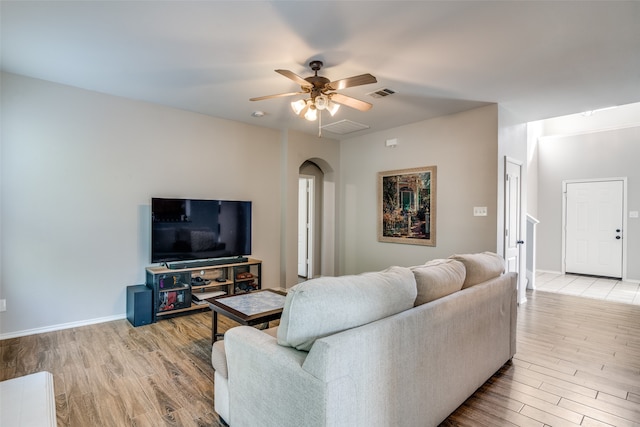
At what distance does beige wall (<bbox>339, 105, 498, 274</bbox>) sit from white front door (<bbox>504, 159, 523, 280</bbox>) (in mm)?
299

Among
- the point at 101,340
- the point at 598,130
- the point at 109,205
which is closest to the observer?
the point at 101,340

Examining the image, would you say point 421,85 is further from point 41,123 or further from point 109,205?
point 41,123

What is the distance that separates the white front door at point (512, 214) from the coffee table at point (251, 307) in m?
3.10

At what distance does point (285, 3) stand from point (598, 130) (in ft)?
23.5

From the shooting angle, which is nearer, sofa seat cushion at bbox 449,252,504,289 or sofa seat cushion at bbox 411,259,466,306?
sofa seat cushion at bbox 411,259,466,306

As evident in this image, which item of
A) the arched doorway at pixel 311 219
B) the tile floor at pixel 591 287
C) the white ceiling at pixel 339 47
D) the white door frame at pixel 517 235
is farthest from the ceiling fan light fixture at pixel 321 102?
the tile floor at pixel 591 287

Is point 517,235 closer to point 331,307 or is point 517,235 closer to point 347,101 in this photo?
point 347,101

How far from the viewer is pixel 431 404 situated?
1.75 m

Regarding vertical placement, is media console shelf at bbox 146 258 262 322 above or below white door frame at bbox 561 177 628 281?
below

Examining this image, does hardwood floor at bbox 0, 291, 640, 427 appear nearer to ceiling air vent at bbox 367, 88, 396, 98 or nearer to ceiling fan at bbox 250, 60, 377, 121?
ceiling fan at bbox 250, 60, 377, 121

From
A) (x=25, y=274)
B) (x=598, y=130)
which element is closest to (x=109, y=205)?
(x=25, y=274)

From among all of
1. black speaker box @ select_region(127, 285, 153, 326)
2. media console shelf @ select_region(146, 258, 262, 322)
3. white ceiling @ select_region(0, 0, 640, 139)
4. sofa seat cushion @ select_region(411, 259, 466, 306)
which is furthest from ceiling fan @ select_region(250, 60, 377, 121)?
black speaker box @ select_region(127, 285, 153, 326)

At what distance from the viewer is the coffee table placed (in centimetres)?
239

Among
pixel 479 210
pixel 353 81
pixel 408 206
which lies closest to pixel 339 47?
pixel 353 81
